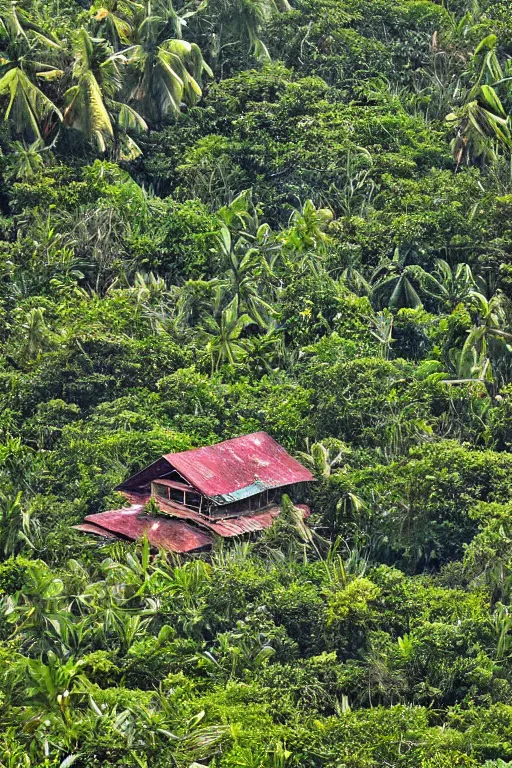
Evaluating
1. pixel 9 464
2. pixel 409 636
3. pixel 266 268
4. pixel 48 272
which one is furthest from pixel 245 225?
pixel 409 636

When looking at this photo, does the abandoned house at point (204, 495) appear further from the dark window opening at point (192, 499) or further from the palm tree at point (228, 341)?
the palm tree at point (228, 341)

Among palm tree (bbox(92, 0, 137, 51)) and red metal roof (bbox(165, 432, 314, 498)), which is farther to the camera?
palm tree (bbox(92, 0, 137, 51))

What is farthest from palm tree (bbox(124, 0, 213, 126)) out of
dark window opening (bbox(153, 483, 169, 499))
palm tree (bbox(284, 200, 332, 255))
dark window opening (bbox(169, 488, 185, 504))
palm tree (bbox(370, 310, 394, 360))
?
dark window opening (bbox(169, 488, 185, 504))

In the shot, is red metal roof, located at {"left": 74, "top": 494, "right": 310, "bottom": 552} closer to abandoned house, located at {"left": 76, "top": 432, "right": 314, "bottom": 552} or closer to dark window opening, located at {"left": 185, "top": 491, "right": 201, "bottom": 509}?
abandoned house, located at {"left": 76, "top": 432, "right": 314, "bottom": 552}

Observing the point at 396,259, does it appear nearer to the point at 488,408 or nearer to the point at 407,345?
the point at 407,345

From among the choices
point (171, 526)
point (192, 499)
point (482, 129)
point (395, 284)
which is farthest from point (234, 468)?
point (482, 129)
